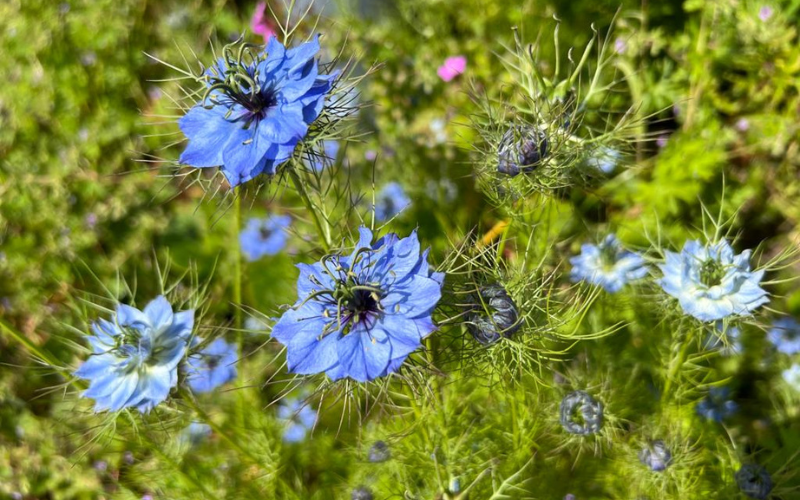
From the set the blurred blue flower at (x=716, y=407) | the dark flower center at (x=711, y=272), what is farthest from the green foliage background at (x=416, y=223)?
the dark flower center at (x=711, y=272)

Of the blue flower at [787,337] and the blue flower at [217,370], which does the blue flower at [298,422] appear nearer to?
the blue flower at [217,370]

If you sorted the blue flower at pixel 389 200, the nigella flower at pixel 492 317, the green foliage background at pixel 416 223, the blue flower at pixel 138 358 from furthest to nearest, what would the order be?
1. the blue flower at pixel 389 200
2. the green foliage background at pixel 416 223
3. the blue flower at pixel 138 358
4. the nigella flower at pixel 492 317

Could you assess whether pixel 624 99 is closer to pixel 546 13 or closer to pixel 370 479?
pixel 546 13

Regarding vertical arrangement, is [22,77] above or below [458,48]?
below

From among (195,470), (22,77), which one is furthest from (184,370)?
(22,77)

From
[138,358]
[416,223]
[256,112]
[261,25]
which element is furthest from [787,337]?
[261,25]

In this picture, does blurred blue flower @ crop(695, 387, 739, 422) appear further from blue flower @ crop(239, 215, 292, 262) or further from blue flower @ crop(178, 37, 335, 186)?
blue flower @ crop(239, 215, 292, 262)
